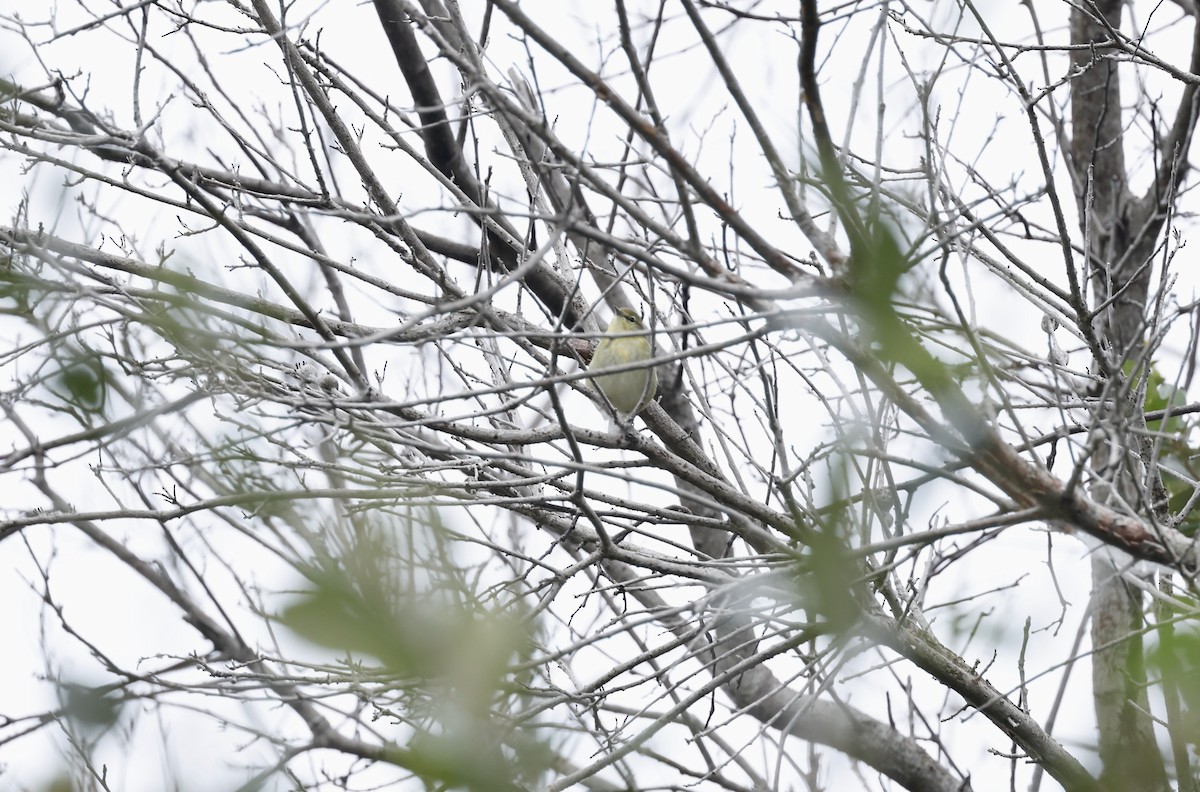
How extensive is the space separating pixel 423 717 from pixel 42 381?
834 mm

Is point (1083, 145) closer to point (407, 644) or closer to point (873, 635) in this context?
point (873, 635)

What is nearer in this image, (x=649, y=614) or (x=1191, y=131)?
(x=649, y=614)

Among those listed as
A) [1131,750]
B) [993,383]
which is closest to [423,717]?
[1131,750]

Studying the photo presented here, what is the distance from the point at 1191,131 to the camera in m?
3.76

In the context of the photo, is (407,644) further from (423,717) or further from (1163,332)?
(1163,332)

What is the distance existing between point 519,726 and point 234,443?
0.52 meters

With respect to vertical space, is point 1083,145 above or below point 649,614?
above

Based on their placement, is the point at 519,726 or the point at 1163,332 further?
the point at 1163,332

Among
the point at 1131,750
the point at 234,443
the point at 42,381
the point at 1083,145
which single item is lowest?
the point at 1131,750

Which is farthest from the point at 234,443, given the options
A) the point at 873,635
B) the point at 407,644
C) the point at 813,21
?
the point at 873,635

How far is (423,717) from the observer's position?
1.08m

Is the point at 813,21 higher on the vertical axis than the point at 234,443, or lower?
higher

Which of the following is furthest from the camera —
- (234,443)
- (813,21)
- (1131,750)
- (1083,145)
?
(1083,145)

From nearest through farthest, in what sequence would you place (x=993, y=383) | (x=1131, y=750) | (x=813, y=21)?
1. (x=1131, y=750)
2. (x=993, y=383)
3. (x=813, y=21)
